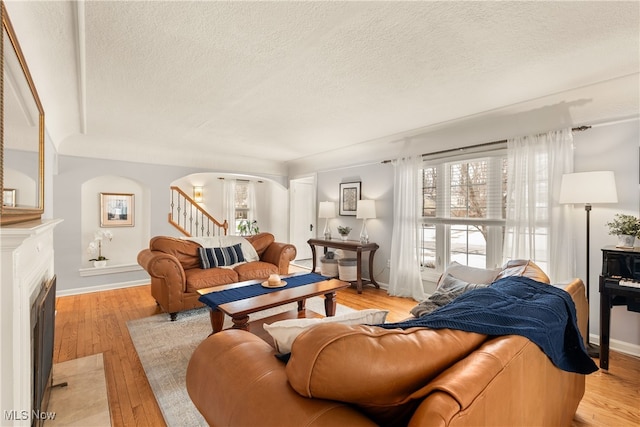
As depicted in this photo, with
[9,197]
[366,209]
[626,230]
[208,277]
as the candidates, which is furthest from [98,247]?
[626,230]

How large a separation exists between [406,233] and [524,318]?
3.21 metres

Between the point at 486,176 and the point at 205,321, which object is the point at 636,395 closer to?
the point at 486,176

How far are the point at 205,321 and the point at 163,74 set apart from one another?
98.2 inches

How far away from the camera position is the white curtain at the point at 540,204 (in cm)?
292

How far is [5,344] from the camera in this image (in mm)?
1156

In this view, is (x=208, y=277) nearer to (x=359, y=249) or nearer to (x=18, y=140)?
(x=359, y=249)

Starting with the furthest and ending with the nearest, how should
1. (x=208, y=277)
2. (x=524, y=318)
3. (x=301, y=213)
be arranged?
→ (x=301, y=213), (x=208, y=277), (x=524, y=318)

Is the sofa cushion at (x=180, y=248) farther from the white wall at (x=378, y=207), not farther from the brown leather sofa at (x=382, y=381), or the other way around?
the brown leather sofa at (x=382, y=381)

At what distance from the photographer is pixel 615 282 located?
2301 millimetres

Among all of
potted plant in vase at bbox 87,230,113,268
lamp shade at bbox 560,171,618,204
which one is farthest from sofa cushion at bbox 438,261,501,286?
potted plant in vase at bbox 87,230,113,268

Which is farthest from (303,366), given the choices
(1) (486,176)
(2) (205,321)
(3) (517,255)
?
(1) (486,176)

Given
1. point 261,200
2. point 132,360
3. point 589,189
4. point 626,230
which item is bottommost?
point 132,360

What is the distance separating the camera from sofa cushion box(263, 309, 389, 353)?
1116mm

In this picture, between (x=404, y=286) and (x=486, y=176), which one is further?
(x=404, y=286)
